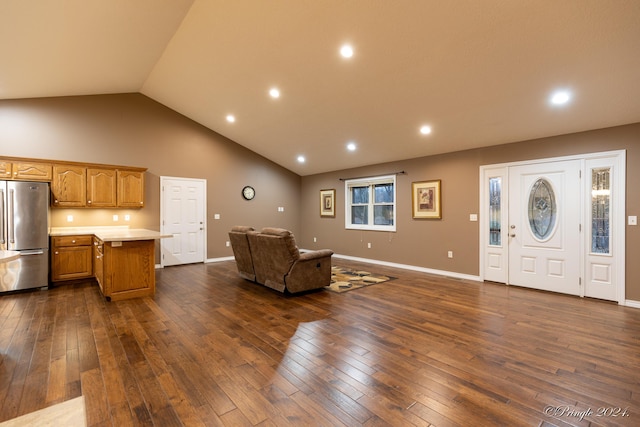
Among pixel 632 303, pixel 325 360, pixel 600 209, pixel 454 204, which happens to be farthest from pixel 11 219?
pixel 632 303

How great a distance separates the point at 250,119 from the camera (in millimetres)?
6152

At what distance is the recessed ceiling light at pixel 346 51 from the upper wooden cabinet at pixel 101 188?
4757 millimetres

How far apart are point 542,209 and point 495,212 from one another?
26.2 inches

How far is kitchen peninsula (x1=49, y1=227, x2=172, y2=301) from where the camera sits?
399 cm

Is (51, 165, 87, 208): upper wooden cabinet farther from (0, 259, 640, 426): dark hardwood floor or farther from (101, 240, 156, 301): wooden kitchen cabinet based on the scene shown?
(101, 240, 156, 301): wooden kitchen cabinet

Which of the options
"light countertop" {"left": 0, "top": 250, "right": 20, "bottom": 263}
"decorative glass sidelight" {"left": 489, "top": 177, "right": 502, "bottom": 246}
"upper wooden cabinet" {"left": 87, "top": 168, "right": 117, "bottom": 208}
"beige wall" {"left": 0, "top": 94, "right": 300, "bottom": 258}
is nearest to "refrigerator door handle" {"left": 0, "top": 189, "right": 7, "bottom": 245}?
"beige wall" {"left": 0, "top": 94, "right": 300, "bottom": 258}

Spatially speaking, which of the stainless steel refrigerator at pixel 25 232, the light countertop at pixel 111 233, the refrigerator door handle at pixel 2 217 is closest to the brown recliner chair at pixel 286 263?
the light countertop at pixel 111 233

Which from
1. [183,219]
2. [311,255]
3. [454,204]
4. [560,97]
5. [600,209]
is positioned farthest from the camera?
[183,219]

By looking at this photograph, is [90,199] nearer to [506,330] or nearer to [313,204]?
[313,204]

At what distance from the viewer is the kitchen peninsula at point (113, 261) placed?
13.1 feet

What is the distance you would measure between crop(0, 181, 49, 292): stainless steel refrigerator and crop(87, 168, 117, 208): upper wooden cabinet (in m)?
0.78

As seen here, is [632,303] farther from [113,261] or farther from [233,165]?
[233,165]

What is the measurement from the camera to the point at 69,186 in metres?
5.14

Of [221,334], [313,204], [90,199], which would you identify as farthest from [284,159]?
[221,334]
